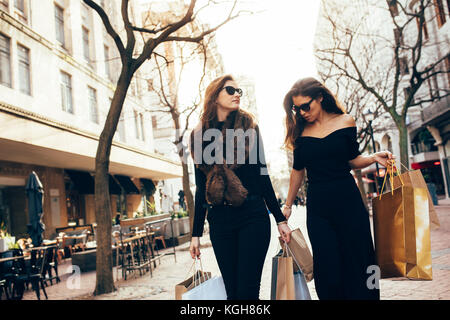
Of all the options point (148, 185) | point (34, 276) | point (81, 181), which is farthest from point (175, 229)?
point (148, 185)

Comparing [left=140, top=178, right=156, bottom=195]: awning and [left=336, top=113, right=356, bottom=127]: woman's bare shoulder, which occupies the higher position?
[left=140, top=178, right=156, bottom=195]: awning

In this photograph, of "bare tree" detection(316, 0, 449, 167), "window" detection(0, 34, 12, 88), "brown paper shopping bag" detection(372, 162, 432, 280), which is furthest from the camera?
"window" detection(0, 34, 12, 88)

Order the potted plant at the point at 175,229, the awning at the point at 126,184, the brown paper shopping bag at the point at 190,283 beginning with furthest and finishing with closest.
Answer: the awning at the point at 126,184 → the potted plant at the point at 175,229 → the brown paper shopping bag at the point at 190,283

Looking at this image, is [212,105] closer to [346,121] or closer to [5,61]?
[346,121]

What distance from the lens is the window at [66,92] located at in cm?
1872

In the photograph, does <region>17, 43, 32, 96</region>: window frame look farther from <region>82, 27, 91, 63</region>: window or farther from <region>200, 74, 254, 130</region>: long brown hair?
<region>200, 74, 254, 130</region>: long brown hair

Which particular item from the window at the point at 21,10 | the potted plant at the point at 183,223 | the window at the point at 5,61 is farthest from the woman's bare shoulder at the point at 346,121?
the window at the point at 21,10

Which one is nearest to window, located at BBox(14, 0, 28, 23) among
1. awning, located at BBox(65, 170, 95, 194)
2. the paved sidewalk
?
awning, located at BBox(65, 170, 95, 194)

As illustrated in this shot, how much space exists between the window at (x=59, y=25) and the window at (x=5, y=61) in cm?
479

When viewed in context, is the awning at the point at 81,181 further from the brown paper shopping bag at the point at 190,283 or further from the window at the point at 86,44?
the brown paper shopping bag at the point at 190,283

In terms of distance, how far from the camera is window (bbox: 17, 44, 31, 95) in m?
15.5

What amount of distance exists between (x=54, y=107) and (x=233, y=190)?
1695 centimetres

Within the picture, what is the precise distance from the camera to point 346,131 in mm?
2781
